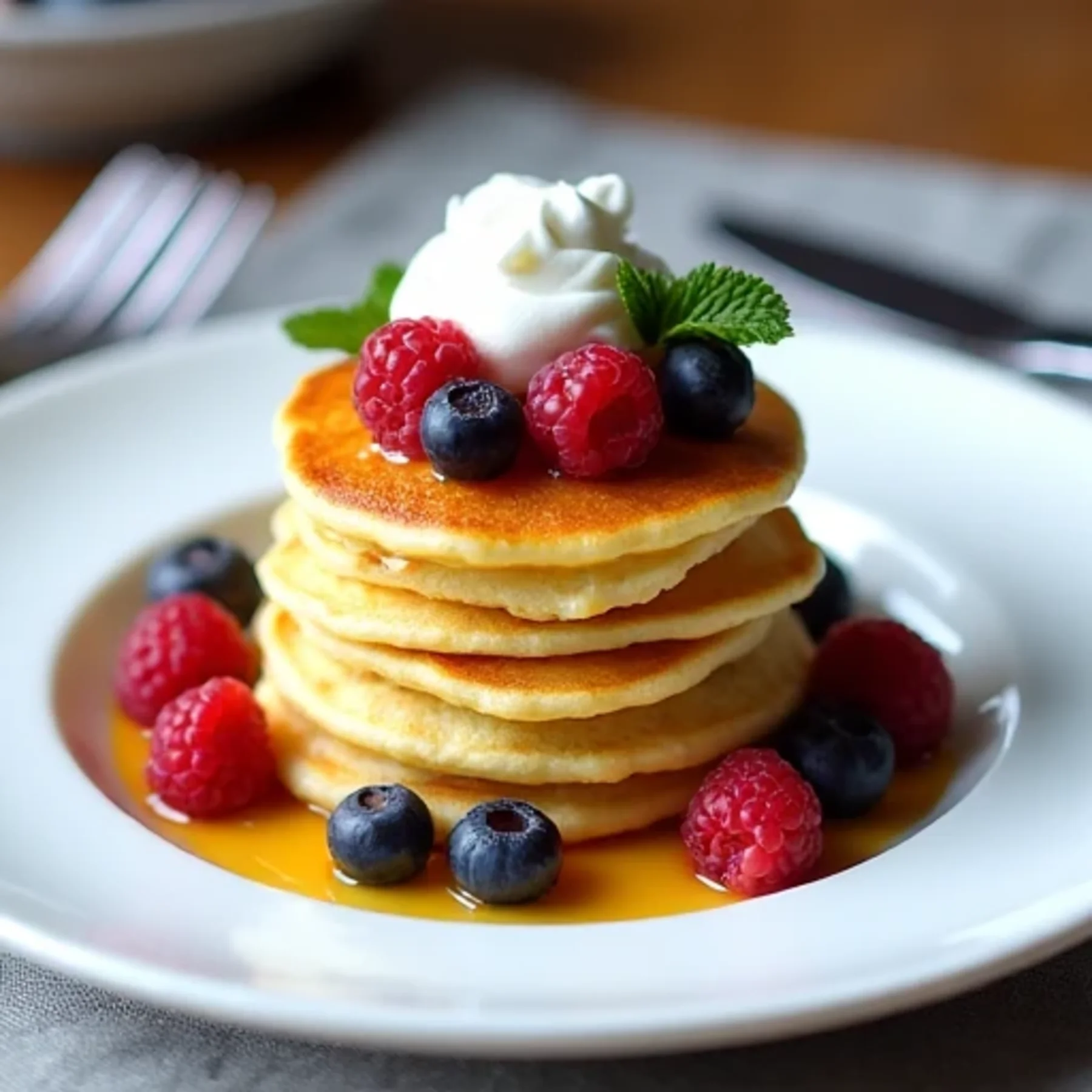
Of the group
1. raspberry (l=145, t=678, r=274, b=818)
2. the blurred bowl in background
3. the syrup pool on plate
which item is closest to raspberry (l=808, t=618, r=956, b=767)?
the syrup pool on plate

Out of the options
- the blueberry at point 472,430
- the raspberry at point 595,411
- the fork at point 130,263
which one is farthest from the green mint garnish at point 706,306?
the fork at point 130,263

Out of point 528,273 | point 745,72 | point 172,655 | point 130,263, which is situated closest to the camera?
point 528,273

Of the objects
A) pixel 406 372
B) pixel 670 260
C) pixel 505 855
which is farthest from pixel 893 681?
pixel 670 260

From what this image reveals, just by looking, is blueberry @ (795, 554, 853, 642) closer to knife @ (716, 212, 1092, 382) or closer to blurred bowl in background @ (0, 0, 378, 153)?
knife @ (716, 212, 1092, 382)

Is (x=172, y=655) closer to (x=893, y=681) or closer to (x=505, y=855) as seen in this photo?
(x=505, y=855)

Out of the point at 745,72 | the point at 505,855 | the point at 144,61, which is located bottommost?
the point at 745,72

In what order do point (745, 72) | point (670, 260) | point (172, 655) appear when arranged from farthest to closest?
1. point (745, 72)
2. point (670, 260)
3. point (172, 655)

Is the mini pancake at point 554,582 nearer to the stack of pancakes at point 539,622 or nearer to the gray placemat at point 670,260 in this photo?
the stack of pancakes at point 539,622

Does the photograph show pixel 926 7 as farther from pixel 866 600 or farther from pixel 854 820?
pixel 854 820
